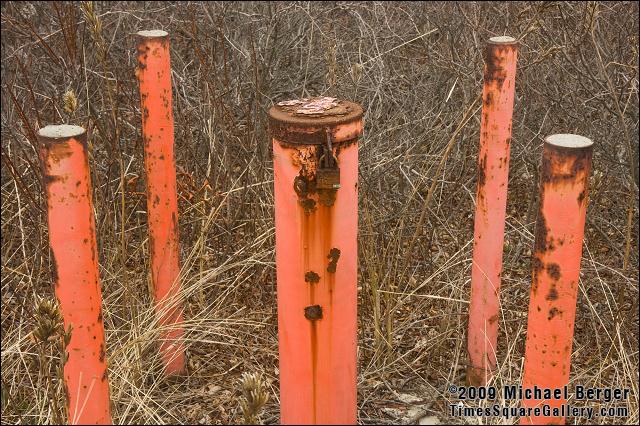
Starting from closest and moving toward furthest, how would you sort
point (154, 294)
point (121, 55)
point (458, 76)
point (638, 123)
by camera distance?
point (154, 294) < point (638, 123) < point (458, 76) < point (121, 55)

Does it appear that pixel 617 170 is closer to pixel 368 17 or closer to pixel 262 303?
pixel 262 303

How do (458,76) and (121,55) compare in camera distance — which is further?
(121,55)

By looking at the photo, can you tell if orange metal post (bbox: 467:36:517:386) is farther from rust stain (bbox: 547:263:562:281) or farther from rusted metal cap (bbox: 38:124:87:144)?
rusted metal cap (bbox: 38:124:87:144)

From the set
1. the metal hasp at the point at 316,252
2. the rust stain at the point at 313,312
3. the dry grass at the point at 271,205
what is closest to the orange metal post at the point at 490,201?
the dry grass at the point at 271,205

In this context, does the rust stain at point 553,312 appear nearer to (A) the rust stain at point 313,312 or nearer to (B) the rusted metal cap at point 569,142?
(B) the rusted metal cap at point 569,142

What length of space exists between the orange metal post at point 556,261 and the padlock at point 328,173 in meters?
0.51

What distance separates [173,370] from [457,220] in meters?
1.74

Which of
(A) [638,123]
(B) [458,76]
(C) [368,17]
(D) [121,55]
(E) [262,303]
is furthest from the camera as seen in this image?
(C) [368,17]

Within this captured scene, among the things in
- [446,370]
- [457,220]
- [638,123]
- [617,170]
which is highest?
[638,123]

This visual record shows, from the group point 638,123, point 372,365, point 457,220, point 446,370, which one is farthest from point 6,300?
point 638,123

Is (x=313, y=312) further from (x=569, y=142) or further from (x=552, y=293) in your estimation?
(x=569, y=142)

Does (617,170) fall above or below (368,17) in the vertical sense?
below

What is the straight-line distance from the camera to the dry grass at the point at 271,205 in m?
→ 3.00

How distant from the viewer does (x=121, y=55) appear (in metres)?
5.09
